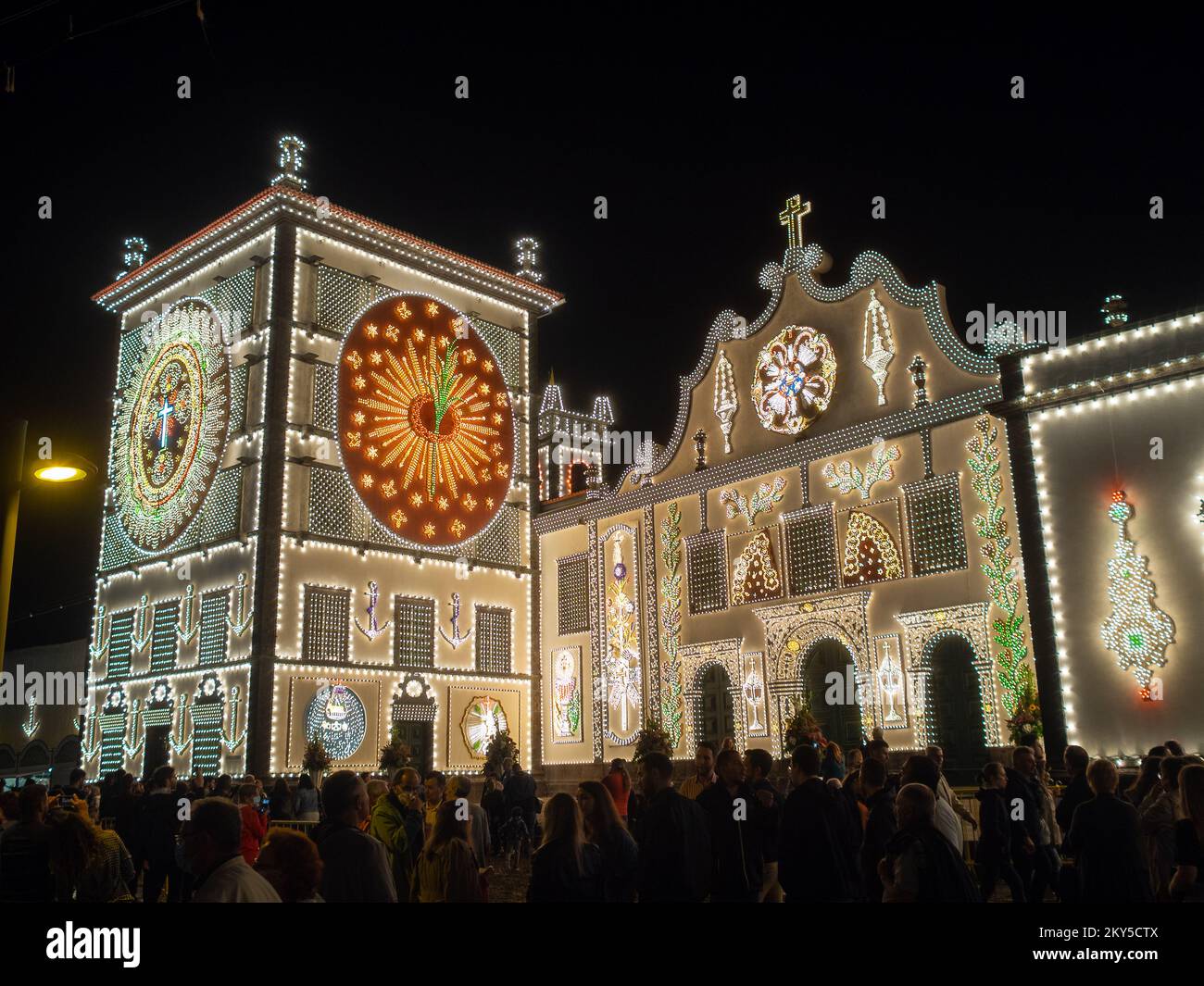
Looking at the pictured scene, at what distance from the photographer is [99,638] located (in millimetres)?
33781

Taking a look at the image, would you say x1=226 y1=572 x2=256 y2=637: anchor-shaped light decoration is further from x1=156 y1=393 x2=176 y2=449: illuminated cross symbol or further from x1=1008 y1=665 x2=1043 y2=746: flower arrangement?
x1=1008 y1=665 x2=1043 y2=746: flower arrangement

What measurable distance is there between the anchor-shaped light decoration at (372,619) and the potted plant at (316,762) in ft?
13.4

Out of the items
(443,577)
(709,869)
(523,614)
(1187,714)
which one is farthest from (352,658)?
(709,869)

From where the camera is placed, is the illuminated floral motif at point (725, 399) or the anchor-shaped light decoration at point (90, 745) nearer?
the illuminated floral motif at point (725, 399)

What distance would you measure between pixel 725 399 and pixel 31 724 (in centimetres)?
3708

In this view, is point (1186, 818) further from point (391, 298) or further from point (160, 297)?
point (160, 297)

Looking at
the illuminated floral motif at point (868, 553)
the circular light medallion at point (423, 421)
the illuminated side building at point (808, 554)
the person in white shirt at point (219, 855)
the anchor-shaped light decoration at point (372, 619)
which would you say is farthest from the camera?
the circular light medallion at point (423, 421)

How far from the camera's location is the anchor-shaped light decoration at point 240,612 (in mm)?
28156

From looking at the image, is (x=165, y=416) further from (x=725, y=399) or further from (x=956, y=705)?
(x=956, y=705)

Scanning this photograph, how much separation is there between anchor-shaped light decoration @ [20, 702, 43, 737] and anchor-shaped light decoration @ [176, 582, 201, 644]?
22023 millimetres


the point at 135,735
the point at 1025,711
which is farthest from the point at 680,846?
the point at 135,735

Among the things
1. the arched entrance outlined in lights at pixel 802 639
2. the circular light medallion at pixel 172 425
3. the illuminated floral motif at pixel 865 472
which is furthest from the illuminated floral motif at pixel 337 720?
the illuminated floral motif at pixel 865 472

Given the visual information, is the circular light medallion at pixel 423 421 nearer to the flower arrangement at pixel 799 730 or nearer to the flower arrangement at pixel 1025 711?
the flower arrangement at pixel 799 730
